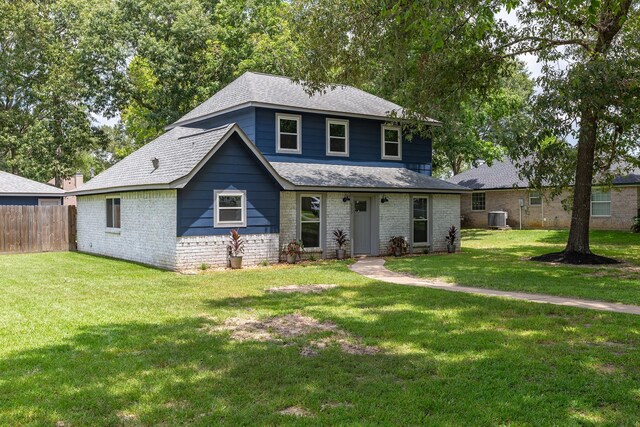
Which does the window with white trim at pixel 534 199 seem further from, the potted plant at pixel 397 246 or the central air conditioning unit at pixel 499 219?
the potted plant at pixel 397 246

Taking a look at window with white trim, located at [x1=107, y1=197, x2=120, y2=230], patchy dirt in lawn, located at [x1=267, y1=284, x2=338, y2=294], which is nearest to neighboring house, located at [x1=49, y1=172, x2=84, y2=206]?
window with white trim, located at [x1=107, y1=197, x2=120, y2=230]

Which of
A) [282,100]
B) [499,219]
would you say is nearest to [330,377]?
[282,100]

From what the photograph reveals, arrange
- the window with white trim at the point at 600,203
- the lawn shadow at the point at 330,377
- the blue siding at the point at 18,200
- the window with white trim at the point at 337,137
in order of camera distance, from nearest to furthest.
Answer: the lawn shadow at the point at 330,377, the window with white trim at the point at 337,137, the blue siding at the point at 18,200, the window with white trim at the point at 600,203

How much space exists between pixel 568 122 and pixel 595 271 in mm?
4425

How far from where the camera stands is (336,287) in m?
12.5

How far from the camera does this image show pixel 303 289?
12203mm

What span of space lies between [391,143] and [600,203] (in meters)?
16.3

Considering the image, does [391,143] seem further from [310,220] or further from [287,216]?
[287,216]

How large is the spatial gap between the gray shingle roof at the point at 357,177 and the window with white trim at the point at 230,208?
6.06ft

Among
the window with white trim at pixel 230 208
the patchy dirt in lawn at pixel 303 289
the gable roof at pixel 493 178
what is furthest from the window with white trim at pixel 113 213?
the gable roof at pixel 493 178

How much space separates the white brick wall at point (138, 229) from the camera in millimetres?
15969

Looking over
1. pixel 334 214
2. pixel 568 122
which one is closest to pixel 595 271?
pixel 568 122

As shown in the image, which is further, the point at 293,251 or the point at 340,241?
the point at 340,241

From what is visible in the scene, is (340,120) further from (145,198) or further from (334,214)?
(145,198)
